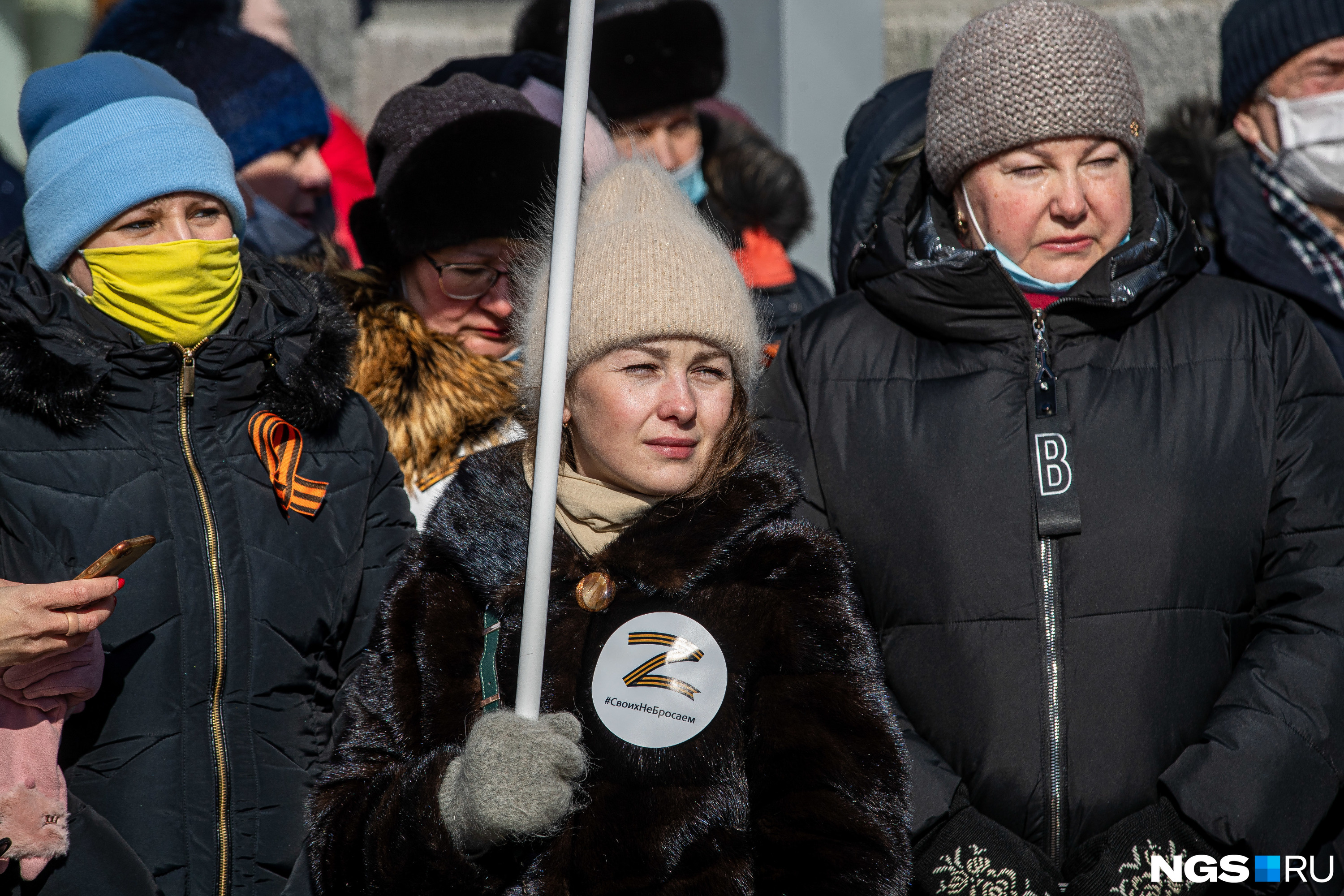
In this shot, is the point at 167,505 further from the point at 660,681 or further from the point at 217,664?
the point at 660,681

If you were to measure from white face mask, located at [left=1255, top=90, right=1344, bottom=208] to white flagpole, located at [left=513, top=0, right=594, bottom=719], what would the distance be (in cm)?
223

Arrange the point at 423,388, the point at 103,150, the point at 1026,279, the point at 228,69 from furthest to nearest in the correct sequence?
the point at 228,69
the point at 423,388
the point at 1026,279
the point at 103,150

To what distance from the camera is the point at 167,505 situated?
93.2 inches

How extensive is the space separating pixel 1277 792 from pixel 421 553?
1549 mm

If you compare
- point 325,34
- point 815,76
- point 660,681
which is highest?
point 325,34

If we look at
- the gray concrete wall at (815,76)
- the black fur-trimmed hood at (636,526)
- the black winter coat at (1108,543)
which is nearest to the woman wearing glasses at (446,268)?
the black fur-trimmed hood at (636,526)

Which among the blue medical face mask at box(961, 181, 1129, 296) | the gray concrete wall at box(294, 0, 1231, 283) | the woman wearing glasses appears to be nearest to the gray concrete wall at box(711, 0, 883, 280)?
the gray concrete wall at box(294, 0, 1231, 283)

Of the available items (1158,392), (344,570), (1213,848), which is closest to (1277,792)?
(1213,848)

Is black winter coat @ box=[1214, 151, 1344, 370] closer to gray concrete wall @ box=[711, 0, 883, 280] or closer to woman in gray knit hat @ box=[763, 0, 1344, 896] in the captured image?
woman in gray knit hat @ box=[763, 0, 1344, 896]

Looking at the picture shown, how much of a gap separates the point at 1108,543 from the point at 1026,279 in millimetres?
570

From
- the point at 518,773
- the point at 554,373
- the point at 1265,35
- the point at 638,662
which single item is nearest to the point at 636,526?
the point at 638,662

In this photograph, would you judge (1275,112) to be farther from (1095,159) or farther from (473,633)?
(473,633)

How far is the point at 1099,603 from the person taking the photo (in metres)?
2.42

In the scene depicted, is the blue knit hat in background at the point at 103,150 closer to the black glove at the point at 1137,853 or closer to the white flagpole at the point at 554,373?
the white flagpole at the point at 554,373
